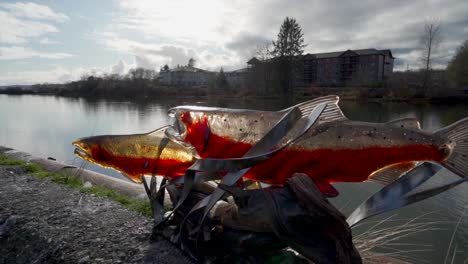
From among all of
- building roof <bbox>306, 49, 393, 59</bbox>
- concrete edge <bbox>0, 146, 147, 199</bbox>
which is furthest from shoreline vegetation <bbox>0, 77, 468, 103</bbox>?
concrete edge <bbox>0, 146, 147, 199</bbox>

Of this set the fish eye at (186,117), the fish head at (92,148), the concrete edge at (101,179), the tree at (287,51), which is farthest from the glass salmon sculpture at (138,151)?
the tree at (287,51)

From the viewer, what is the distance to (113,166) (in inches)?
52.4

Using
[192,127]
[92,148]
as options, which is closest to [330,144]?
[192,127]

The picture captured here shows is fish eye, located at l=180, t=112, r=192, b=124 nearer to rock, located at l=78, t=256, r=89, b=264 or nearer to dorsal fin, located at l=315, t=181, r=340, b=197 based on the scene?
dorsal fin, located at l=315, t=181, r=340, b=197

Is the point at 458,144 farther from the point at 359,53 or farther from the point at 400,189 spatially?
the point at 359,53

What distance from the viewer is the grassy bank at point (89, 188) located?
225 cm

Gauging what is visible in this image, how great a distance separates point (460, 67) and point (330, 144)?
43240 mm

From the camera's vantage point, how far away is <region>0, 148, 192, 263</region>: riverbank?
1555 millimetres

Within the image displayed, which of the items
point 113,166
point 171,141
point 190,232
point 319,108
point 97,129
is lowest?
point 97,129

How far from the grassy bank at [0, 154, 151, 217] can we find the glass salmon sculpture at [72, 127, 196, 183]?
935mm

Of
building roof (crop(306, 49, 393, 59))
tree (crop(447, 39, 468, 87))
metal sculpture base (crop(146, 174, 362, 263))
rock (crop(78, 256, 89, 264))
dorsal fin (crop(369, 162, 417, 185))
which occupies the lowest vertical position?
rock (crop(78, 256, 89, 264))

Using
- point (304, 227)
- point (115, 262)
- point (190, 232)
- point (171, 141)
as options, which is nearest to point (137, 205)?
point (115, 262)

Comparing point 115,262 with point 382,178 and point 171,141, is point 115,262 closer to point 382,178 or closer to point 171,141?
point 171,141

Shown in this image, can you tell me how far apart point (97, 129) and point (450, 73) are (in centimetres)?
4067
